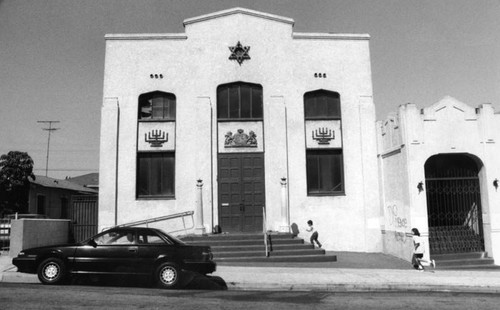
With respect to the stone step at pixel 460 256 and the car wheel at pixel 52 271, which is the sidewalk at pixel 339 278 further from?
the stone step at pixel 460 256

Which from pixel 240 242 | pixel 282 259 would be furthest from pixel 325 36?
pixel 282 259

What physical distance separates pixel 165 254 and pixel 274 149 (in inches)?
382

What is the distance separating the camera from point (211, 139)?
1984 centimetres

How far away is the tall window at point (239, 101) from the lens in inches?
805

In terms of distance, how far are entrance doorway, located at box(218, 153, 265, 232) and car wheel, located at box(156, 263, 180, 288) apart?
8.55 m

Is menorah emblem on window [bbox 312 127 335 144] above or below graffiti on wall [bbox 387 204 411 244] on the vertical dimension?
above

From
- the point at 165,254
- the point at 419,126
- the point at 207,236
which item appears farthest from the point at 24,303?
the point at 419,126

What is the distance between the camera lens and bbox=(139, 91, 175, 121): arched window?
2045 cm

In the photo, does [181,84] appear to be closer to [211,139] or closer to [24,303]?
[211,139]

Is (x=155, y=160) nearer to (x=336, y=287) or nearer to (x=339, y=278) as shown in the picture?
(x=339, y=278)

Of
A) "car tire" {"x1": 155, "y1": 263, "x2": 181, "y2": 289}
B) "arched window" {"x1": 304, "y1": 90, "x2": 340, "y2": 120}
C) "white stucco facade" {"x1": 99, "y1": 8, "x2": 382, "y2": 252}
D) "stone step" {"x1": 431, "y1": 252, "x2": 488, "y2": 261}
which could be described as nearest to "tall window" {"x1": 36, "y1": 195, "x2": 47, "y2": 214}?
"white stucco facade" {"x1": 99, "y1": 8, "x2": 382, "y2": 252}

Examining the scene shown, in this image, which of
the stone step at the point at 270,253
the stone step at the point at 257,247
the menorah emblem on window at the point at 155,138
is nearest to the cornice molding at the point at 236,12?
the menorah emblem on window at the point at 155,138

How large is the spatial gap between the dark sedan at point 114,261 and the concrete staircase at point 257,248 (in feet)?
16.0

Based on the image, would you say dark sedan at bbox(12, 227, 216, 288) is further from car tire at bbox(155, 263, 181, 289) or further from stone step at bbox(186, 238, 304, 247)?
stone step at bbox(186, 238, 304, 247)
